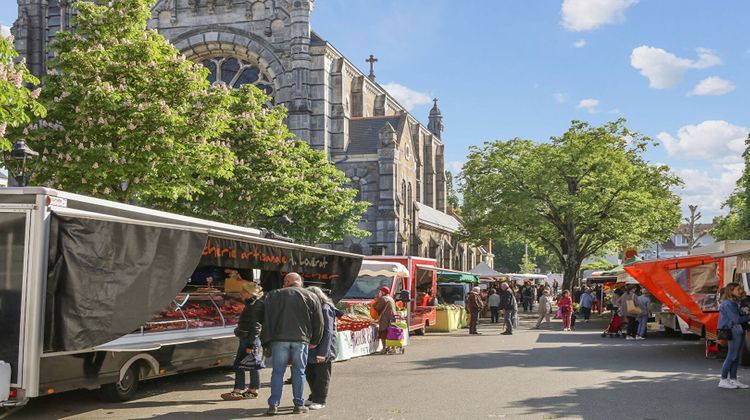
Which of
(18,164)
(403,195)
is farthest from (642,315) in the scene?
(403,195)

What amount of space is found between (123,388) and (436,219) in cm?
4945

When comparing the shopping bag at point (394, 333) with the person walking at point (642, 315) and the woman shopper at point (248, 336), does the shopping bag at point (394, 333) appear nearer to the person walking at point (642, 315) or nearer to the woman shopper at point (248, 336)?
the woman shopper at point (248, 336)

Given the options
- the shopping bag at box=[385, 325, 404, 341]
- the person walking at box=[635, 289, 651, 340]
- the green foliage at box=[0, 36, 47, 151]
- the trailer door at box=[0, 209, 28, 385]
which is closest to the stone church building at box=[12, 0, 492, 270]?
the person walking at box=[635, 289, 651, 340]

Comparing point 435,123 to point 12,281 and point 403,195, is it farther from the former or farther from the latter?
point 12,281

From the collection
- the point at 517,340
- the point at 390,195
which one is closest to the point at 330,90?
the point at 390,195

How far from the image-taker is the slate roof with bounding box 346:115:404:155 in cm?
4522

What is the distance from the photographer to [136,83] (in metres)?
17.6

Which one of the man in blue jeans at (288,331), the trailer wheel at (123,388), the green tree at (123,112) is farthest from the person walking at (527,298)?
the man in blue jeans at (288,331)

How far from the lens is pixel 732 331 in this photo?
39.4 feet

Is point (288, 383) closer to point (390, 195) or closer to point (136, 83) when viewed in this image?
point (136, 83)

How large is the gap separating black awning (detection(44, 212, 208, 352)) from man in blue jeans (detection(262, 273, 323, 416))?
1.16 metres

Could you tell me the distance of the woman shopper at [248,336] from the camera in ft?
34.4

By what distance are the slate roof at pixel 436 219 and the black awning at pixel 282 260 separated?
34729 mm

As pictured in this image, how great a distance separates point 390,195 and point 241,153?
2008cm
